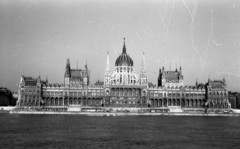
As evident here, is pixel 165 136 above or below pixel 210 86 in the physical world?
below

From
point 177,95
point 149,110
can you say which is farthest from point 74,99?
point 177,95

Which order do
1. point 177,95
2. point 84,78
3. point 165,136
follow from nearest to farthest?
point 165,136 → point 177,95 → point 84,78

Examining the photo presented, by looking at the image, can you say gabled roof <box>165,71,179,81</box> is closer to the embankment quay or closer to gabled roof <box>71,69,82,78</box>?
the embankment quay

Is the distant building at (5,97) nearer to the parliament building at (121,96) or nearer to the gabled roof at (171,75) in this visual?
the parliament building at (121,96)

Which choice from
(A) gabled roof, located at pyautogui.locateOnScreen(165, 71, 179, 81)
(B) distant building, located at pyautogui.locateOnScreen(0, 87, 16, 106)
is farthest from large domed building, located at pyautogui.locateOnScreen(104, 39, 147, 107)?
(B) distant building, located at pyautogui.locateOnScreen(0, 87, 16, 106)

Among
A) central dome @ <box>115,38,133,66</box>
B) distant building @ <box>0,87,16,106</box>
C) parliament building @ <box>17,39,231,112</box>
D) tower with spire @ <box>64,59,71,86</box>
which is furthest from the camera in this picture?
distant building @ <box>0,87,16,106</box>

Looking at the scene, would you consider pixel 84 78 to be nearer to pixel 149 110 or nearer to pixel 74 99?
pixel 74 99

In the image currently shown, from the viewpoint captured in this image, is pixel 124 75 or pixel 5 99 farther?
pixel 5 99

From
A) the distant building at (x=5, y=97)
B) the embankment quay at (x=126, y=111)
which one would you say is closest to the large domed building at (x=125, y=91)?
the embankment quay at (x=126, y=111)
